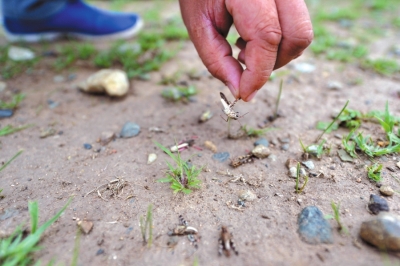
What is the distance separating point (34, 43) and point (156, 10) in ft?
6.73

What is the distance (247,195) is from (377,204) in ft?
2.15

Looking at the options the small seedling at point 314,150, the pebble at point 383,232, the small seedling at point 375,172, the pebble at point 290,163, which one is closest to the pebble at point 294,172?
the pebble at point 290,163

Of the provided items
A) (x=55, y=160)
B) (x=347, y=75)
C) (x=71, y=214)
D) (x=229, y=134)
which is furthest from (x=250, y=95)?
(x=347, y=75)

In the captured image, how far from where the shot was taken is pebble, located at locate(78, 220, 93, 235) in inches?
57.3

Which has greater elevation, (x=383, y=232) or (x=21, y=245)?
(x=383, y=232)

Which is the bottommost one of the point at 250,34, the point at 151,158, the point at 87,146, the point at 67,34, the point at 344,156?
the point at 67,34

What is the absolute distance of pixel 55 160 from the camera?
1.99 m

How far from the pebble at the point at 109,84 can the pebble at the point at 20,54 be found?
1.19m

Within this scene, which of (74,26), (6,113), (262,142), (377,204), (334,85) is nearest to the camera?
(377,204)

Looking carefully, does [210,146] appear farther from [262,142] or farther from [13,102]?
[13,102]

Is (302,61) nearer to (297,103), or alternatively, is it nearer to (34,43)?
(297,103)

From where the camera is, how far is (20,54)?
3.43m

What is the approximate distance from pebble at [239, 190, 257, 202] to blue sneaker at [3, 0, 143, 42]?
303cm

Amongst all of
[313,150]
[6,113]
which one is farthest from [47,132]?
[313,150]
